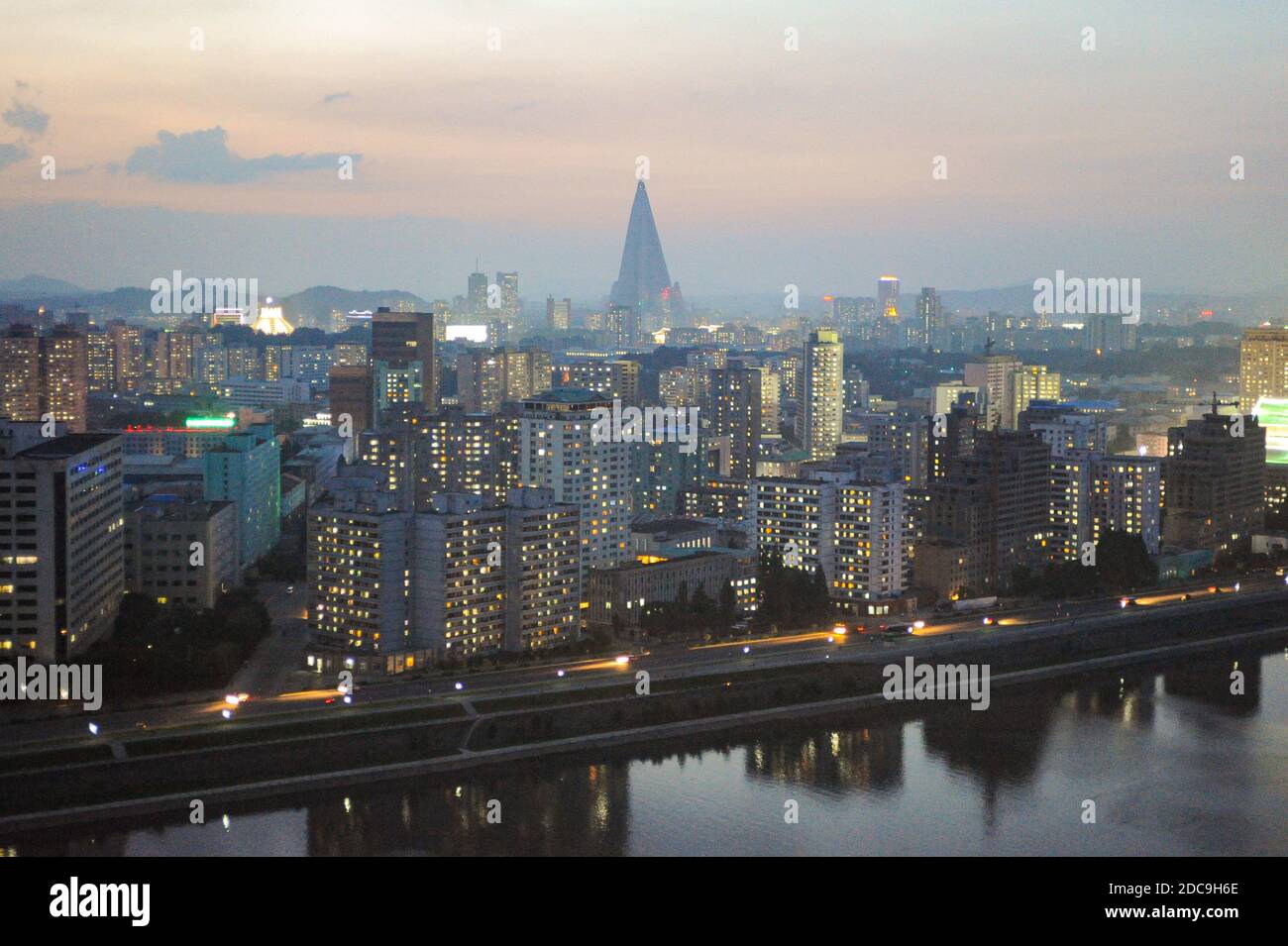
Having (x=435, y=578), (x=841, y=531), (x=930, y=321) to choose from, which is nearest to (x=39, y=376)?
(x=841, y=531)

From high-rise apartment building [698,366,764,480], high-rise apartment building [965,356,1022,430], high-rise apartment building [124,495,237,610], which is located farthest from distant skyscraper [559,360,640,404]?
high-rise apartment building [124,495,237,610]

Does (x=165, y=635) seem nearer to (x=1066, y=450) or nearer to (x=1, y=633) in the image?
(x=1, y=633)

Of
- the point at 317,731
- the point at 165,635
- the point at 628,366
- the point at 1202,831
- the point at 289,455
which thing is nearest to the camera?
the point at 1202,831

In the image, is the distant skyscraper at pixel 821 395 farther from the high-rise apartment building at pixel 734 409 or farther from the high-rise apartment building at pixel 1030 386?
the high-rise apartment building at pixel 1030 386

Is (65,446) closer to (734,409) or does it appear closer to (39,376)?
(734,409)

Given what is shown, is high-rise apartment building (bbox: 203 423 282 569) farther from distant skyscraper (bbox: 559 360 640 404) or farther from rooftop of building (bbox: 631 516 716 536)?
distant skyscraper (bbox: 559 360 640 404)

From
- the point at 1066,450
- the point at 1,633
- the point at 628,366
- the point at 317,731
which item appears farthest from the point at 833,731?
the point at 628,366
